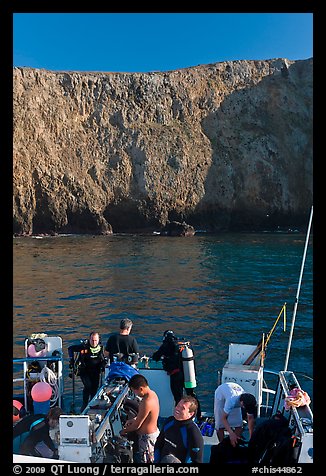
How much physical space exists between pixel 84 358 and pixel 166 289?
1954 centimetres

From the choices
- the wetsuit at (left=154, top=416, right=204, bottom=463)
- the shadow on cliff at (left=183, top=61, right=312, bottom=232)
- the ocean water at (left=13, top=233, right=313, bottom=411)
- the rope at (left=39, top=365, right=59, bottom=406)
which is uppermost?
the shadow on cliff at (left=183, top=61, right=312, bottom=232)

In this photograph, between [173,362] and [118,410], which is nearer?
[118,410]

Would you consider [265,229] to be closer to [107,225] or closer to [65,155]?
[107,225]

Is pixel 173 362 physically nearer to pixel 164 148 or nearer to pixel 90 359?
pixel 90 359

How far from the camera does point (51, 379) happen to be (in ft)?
26.4

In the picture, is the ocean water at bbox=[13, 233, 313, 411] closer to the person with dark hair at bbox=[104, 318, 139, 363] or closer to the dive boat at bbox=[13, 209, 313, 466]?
the dive boat at bbox=[13, 209, 313, 466]

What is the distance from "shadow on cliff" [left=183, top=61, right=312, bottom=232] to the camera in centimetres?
7019

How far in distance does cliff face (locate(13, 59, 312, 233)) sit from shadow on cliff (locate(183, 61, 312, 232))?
0.55 feet

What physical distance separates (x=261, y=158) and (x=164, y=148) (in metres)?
15.5

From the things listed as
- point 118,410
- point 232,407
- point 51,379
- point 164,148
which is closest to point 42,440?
point 118,410

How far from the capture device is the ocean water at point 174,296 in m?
16.4

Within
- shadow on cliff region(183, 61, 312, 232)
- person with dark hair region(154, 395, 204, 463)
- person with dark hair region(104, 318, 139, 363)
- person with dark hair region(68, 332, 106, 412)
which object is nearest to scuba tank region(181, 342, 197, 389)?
person with dark hair region(104, 318, 139, 363)

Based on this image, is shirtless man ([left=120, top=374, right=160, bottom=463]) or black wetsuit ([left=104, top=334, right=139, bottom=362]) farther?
black wetsuit ([left=104, top=334, right=139, bottom=362])
